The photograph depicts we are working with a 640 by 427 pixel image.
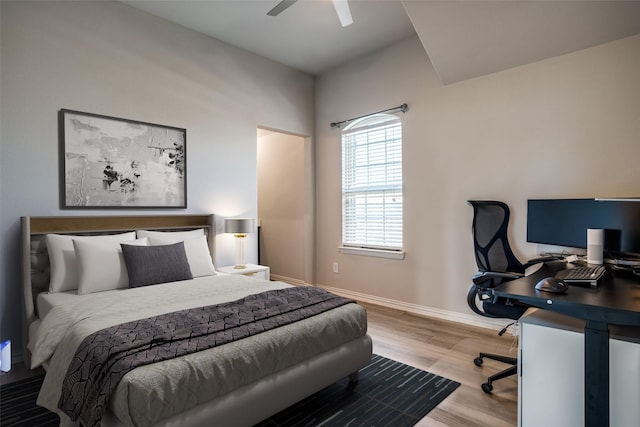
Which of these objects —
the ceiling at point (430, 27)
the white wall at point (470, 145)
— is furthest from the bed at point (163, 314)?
the ceiling at point (430, 27)

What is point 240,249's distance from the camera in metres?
4.05

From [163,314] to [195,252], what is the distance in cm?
131

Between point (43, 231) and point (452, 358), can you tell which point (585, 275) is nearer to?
point (452, 358)

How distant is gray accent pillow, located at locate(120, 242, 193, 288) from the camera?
2711mm

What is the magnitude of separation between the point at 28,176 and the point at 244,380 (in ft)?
8.20

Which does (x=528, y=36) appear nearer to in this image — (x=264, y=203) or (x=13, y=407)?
(x=264, y=203)

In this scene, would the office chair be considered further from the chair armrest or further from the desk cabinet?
the desk cabinet

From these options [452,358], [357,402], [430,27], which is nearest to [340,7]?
[430,27]

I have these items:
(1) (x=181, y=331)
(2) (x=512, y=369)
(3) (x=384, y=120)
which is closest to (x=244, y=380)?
(1) (x=181, y=331)

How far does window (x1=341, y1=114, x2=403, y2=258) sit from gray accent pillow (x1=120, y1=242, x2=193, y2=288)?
2.24 m

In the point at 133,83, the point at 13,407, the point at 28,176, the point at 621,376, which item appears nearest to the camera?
the point at 621,376

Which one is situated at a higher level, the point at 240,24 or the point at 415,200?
the point at 240,24

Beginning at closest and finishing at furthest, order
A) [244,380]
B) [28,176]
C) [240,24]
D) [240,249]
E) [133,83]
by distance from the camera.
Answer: [244,380] < [28,176] < [133,83] < [240,24] < [240,249]

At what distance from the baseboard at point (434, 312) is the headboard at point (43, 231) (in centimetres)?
246
